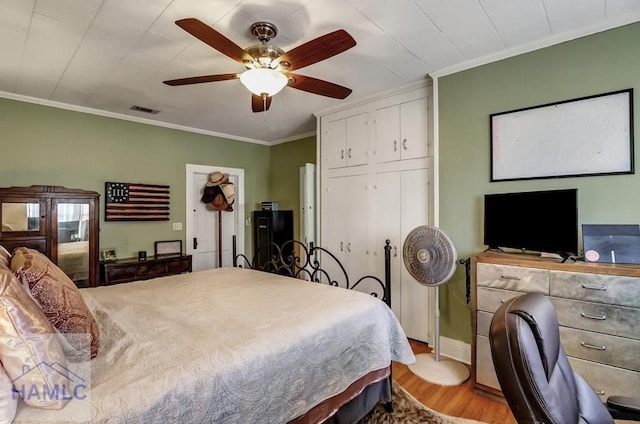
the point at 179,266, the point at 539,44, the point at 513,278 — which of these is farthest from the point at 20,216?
the point at 539,44

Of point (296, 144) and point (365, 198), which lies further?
point (296, 144)

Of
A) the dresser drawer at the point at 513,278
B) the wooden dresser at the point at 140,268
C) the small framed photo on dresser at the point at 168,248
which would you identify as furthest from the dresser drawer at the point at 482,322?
the small framed photo on dresser at the point at 168,248

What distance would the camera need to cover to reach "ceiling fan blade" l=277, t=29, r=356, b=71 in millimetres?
1659

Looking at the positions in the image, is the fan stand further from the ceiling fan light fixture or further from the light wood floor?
the ceiling fan light fixture

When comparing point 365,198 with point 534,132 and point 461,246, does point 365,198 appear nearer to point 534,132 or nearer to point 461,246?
point 461,246

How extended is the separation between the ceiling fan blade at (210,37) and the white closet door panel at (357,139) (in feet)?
6.24

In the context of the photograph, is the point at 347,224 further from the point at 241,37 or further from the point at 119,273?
the point at 119,273

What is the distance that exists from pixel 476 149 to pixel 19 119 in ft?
15.2

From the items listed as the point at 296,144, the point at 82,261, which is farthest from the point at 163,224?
the point at 296,144

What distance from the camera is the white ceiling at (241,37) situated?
6.32 ft

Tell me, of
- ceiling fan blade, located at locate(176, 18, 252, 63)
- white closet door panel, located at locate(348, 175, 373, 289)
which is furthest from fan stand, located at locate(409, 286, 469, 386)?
ceiling fan blade, located at locate(176, 18, 252, 63)

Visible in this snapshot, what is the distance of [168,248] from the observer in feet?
14.2

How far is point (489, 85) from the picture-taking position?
264 cm

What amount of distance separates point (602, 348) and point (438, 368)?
117 cm
